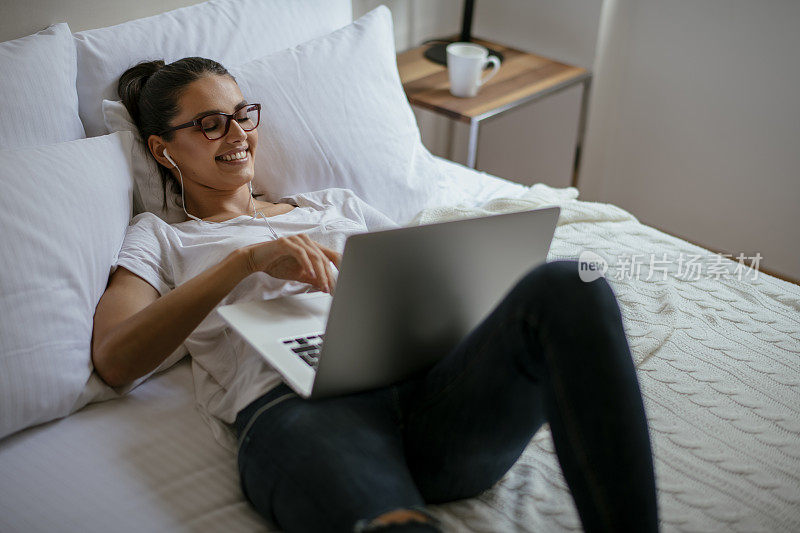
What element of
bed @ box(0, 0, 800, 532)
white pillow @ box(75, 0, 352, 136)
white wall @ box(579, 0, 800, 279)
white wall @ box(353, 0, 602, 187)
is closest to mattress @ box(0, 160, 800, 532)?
bed @ box(0, 0, 800, 532)

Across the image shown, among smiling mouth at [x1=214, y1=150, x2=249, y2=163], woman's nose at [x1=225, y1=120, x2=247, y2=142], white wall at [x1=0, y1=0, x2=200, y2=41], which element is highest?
white wall at [x1=0, y1=0, x2=200, y2=41]

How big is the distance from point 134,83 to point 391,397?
78 centimetres

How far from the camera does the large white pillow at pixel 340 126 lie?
1.58 metres

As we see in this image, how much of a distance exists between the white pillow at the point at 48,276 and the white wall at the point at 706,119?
1.81 m

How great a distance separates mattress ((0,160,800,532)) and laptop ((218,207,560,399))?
0.63 feet

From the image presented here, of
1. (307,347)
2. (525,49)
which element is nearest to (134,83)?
(307,347)

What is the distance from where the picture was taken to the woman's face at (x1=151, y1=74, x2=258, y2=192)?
4.53 ft

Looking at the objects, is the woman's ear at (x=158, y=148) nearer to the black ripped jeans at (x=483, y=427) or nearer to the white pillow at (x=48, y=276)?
the white pillow at (x=48, y=276)

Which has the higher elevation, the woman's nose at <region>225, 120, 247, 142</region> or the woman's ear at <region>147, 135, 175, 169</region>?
the woman's nose at <region>225, 120, 247, 142</region>

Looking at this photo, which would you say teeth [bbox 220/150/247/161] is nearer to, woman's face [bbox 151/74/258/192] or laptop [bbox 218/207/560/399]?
woman's face [bbox 151/74/258/192]

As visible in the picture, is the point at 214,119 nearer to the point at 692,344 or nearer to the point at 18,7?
the point at 18,7

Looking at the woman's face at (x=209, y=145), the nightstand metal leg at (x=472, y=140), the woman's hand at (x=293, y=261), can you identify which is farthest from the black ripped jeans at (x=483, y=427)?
the nightstand metal leg at (x=472, y=140)

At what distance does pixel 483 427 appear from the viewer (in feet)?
3.29

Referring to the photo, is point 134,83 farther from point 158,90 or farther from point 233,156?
point 233,156
